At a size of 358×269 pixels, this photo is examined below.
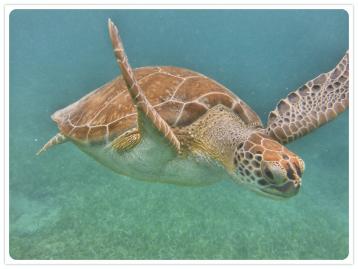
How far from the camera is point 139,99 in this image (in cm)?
171

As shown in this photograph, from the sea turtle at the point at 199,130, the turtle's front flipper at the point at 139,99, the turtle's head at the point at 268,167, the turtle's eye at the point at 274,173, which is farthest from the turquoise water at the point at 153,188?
the turtle's front flipper at the point at 139,99

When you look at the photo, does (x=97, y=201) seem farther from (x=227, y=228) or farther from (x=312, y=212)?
(x=312, y=212)

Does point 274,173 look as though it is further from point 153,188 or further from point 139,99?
point 153,188

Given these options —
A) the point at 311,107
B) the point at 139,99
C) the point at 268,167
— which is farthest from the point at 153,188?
the point at 139,99

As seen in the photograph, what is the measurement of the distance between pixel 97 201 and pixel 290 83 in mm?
14610

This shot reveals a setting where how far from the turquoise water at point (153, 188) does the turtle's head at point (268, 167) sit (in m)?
2.49

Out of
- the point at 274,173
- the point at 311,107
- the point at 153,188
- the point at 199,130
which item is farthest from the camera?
the point at 153,188

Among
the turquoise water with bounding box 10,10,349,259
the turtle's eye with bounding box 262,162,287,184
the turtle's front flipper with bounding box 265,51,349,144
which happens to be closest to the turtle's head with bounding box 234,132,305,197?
the turtle's eye with bounding box 262,162,287,184

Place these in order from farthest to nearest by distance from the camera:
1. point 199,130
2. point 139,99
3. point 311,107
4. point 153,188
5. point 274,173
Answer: point 153,188 < point 311,107 < point 199,130 < point 274,173 < point 139,99

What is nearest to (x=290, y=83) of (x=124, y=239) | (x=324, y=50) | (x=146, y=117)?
(x=324, y=50)

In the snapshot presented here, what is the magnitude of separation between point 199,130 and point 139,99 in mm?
857

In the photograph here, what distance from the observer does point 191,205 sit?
5543mm

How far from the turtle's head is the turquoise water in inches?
98.1

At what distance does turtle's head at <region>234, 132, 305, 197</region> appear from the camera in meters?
1.92
